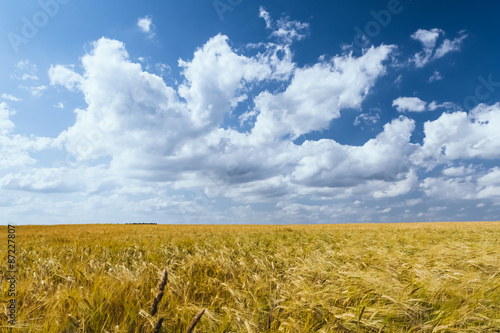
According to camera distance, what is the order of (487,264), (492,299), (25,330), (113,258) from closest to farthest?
(25,330) < (492,299) < (487,264) < (113,258)

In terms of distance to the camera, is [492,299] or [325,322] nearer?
[325,322]

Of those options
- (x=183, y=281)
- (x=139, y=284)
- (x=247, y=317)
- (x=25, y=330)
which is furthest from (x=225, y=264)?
(x=25, y=330)

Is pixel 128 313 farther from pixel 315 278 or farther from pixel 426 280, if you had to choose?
pixel 426 280

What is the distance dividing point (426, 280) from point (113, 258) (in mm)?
4994

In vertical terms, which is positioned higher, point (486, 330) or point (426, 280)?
point (426, 280)

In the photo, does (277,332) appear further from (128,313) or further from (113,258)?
(113,258)

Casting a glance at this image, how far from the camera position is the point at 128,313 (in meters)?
2.31

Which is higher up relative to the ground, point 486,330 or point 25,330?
point 25,330

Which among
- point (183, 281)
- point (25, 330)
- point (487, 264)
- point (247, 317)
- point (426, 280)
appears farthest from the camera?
point (487, 264)

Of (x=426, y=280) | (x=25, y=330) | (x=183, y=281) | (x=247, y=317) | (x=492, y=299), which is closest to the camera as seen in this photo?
(x=25, y=330)

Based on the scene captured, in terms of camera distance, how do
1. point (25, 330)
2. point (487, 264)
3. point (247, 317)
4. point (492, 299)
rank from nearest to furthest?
point (25, 330)
point (247, 317)
point (492, 299)
point (487, 264)

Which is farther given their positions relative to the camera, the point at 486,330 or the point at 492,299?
the point at 492,299

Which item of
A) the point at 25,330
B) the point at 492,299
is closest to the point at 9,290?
the point at 25,330

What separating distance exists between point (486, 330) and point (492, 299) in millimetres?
621
